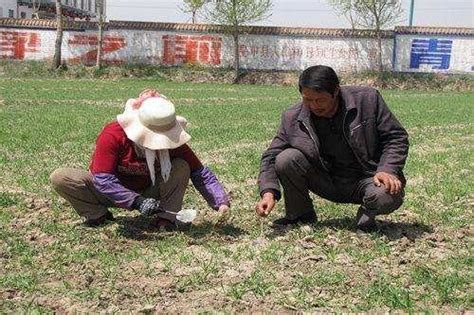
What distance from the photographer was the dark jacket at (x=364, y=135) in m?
4.39

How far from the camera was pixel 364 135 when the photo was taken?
4418mm

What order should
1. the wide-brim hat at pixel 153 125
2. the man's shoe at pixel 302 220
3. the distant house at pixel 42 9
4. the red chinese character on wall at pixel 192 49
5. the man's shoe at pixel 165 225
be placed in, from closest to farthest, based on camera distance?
the wide-brim hat at pixel 153 125
the man's shoe at pixel 165 225
the man's shoe at pixel 302 220
the red chinese character on wall at pixel 192 49
the distant house at pixel 42 9

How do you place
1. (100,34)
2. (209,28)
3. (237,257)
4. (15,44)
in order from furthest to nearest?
(209,28) < (15,44) < (100,34) < (237,257)

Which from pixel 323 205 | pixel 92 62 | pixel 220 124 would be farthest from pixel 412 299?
pixel 92 62

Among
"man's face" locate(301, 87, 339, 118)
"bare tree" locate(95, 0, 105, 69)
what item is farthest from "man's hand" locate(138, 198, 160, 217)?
"bare tree" locate(95, 0, 105, 69)

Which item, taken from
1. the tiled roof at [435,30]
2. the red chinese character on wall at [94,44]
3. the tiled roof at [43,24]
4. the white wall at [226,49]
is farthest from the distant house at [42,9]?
the tiled roof at [435,30]

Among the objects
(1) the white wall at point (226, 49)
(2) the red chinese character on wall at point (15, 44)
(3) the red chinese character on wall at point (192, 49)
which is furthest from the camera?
(3) the red chinese character on wall at point (192, 49)

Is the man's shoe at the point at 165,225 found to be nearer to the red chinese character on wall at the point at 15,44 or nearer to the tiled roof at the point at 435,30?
the tiled roof at the point at 435,30

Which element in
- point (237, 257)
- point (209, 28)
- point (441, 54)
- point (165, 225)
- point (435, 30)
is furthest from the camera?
point (209, 28)

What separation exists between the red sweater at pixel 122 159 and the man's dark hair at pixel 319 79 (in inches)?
42.3

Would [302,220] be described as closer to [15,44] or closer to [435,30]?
[435,30]

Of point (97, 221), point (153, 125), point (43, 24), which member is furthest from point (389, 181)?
point (43, 24)

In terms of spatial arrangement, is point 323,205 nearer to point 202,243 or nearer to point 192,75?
point 202,243

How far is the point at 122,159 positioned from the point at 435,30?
105 feet
